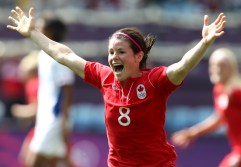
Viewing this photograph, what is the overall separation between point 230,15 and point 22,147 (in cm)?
661

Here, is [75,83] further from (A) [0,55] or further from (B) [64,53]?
Result: (B) [64,53]

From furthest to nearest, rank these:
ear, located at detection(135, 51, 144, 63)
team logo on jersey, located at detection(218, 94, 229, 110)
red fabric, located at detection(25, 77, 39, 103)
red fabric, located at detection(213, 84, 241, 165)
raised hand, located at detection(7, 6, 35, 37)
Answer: red fabric, located at detection(25, 77, 39, 103)
team logo on jersey, located at detection(218, 94, 229, 110)
red fabric, located at detection(213, 84, 241, 165)
raised hand, located at detection(7, 6, 35, 37)
ear, located at detection(135, 51, 144, 63)

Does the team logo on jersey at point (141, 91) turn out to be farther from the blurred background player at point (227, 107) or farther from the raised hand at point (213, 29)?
the blurred background player at point (227, 107)

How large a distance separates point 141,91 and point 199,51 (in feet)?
2.13

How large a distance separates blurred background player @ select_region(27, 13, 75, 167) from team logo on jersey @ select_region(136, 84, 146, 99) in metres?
3.21

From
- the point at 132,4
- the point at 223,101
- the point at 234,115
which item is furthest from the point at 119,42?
the point at 132,4

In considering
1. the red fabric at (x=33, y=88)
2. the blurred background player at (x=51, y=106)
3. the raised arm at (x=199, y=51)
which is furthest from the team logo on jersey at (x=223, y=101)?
the raised arm at (x=199, y=51)

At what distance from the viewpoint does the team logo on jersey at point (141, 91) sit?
22.9 ft

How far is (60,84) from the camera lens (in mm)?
10172

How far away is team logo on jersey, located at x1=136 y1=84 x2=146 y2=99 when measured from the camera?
6.98 metres

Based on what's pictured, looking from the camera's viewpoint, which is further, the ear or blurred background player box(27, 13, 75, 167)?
blurred background player box(27, 13, 75, 167)

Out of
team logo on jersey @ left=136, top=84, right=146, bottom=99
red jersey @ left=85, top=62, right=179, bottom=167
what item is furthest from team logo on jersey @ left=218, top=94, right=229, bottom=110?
team logo on jersey @ left=136, top=84, right=146, bottom=99

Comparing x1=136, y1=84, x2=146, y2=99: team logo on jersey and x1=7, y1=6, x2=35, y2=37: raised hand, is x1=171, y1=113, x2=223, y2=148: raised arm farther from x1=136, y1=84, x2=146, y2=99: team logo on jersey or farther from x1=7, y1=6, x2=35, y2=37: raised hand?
x1=136, y1=84, x2=146, y2=99: team logo on jersey

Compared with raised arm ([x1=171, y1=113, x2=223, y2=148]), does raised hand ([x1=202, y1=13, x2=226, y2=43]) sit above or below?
below
